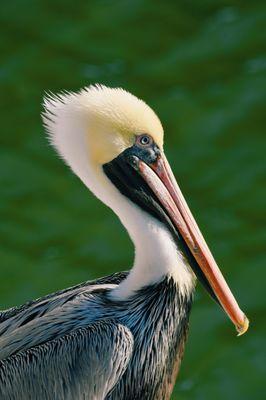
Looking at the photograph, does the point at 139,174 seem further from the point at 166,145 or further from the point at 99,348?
the point at 166,145

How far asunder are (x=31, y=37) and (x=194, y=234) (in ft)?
17.4

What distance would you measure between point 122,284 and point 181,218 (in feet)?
1.49

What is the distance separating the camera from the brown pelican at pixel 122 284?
23.3 feet

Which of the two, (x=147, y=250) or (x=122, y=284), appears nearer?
(x=147, y=250)

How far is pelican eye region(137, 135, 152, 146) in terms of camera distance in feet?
23.4

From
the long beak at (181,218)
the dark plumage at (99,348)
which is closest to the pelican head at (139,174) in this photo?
the long beak at (181,218)

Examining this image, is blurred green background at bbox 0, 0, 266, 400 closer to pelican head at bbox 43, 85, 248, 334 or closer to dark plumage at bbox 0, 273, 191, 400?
dark plumage at bbox 0, 273, 191, 400

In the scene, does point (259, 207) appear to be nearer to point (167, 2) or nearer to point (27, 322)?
point (167, 2)

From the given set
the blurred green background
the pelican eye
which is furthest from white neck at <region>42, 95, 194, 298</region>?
the blurred green background

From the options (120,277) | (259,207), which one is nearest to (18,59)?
(259,207)

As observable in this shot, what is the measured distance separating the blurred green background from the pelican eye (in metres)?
2.55

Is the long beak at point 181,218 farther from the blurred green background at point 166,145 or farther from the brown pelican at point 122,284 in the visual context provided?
the blurred green background at point 166,145

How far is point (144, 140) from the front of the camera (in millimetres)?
7129

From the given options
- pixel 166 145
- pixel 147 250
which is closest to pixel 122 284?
pixel 147 250
